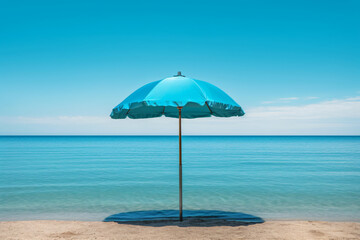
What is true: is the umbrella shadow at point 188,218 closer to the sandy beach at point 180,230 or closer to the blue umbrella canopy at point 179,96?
the sandy beach at point 180,230

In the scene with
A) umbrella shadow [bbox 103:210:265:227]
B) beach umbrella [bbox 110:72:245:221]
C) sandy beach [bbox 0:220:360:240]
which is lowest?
umbrella shadow [bbox 103:210:265:227]

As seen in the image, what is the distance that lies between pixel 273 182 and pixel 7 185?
11.7 m

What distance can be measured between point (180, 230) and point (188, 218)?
1.18 metres

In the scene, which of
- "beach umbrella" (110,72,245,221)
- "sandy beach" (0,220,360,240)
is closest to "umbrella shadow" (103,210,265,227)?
"sandy beach" (0,220,360,240)

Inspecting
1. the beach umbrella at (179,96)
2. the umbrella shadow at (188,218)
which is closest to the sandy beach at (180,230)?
the umbrella shadow at (188,218)

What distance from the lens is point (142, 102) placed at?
5.06 metres

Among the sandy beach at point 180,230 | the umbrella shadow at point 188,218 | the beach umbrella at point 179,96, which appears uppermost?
the beach umbrella at point 179,96

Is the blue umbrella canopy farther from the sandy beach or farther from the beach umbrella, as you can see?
the sandy beach

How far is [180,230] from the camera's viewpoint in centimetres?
554

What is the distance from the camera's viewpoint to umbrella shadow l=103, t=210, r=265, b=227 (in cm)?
614

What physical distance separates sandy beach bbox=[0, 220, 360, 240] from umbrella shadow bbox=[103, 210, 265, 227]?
0.07 feet

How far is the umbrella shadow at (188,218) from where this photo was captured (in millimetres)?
6145

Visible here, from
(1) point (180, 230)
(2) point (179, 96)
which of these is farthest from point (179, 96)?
(1) point (180, 230)

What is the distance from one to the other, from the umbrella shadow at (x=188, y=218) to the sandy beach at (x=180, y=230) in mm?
21
